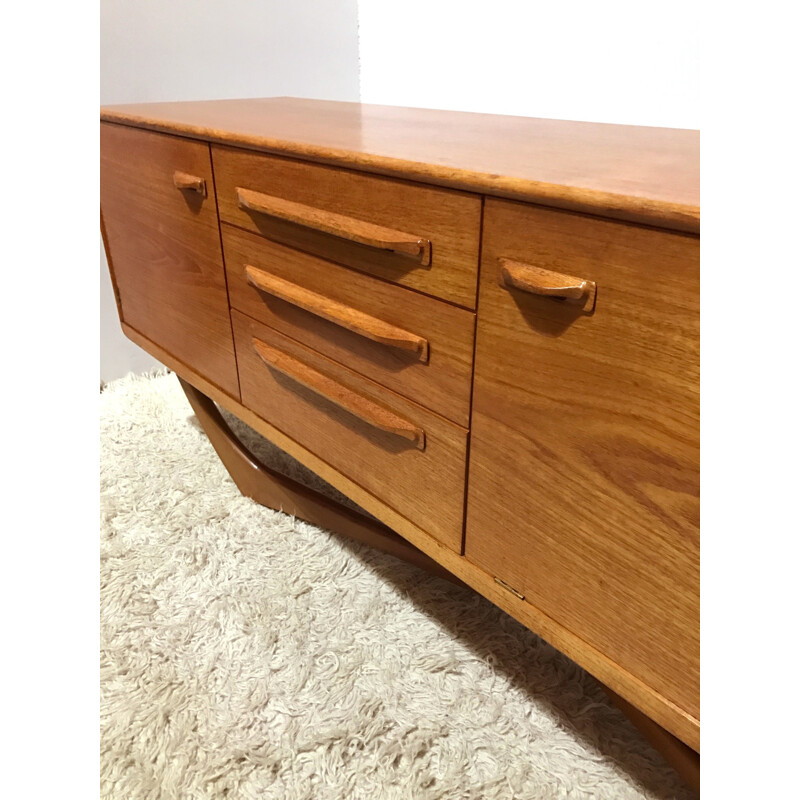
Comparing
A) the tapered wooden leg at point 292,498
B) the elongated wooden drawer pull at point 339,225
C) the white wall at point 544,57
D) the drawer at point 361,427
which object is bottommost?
the tapered wooden leg at point 292,498

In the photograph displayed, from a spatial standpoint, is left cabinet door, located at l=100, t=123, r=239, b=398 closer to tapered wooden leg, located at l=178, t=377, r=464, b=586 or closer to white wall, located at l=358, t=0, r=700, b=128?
tapered wooden leg, located at l=178, t=377, r=464, b=586

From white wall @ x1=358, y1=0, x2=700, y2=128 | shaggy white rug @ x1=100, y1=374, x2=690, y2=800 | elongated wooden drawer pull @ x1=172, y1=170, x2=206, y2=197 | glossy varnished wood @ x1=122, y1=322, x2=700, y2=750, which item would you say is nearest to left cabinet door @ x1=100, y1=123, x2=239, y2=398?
elongated wooden drawer pull @ x1=172, y1=170, x2=206, y2=197

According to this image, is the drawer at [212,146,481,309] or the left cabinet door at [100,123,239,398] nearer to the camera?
the drawer at [212,146,481,309]

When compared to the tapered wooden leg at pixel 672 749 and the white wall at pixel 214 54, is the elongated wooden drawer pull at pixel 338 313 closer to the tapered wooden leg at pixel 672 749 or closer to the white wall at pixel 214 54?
the tapered wooden leg at pixel 672 749

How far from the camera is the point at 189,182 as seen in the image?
37.9 inches

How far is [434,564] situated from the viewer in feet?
3.65

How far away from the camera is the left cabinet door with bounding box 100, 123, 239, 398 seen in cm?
99

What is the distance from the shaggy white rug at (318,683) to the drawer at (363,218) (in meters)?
0.58

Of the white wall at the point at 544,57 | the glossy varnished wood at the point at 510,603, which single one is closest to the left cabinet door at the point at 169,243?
the glossy varnished wood at the point at 510,603

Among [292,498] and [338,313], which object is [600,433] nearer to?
[338,313]

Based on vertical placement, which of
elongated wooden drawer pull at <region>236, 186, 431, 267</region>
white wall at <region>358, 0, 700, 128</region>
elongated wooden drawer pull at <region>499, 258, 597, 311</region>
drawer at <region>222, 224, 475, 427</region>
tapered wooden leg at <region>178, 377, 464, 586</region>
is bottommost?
tapered wooden leg at <region>178, 377, 464, 586</region>

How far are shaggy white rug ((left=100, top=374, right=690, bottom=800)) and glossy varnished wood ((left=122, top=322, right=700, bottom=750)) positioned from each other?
26 centimetres

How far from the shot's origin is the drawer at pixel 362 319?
0.69 metres
